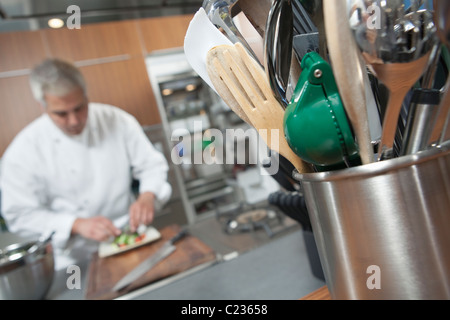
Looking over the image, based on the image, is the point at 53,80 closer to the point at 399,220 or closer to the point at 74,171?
the point at 74,171

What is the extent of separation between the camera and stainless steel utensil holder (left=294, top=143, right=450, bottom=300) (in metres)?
0.18

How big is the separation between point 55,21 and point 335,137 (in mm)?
1115

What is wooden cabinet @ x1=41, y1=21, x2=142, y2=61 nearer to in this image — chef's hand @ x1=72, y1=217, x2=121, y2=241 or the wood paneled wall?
the wood paneled wall

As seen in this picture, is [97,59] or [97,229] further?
[97,59]

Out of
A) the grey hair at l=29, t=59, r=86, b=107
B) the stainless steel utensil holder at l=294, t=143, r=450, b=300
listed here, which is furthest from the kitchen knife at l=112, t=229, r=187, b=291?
the grey hair at l=29, t=59, r=86, b=107

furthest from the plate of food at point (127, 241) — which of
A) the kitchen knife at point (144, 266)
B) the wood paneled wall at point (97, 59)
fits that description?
the wood paneled wall at point (97, 59)

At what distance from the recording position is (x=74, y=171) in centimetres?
130

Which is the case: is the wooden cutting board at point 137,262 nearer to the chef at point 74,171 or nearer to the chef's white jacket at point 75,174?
the chef at point 74,171

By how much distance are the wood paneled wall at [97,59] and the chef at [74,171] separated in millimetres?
869

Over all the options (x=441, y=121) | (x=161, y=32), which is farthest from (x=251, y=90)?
(x=161, y=32)

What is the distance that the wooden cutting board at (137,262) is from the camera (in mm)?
648

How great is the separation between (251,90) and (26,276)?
0.60 metres

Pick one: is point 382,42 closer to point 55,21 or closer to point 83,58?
point 55,21

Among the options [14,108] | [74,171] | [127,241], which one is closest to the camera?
[127,241]
